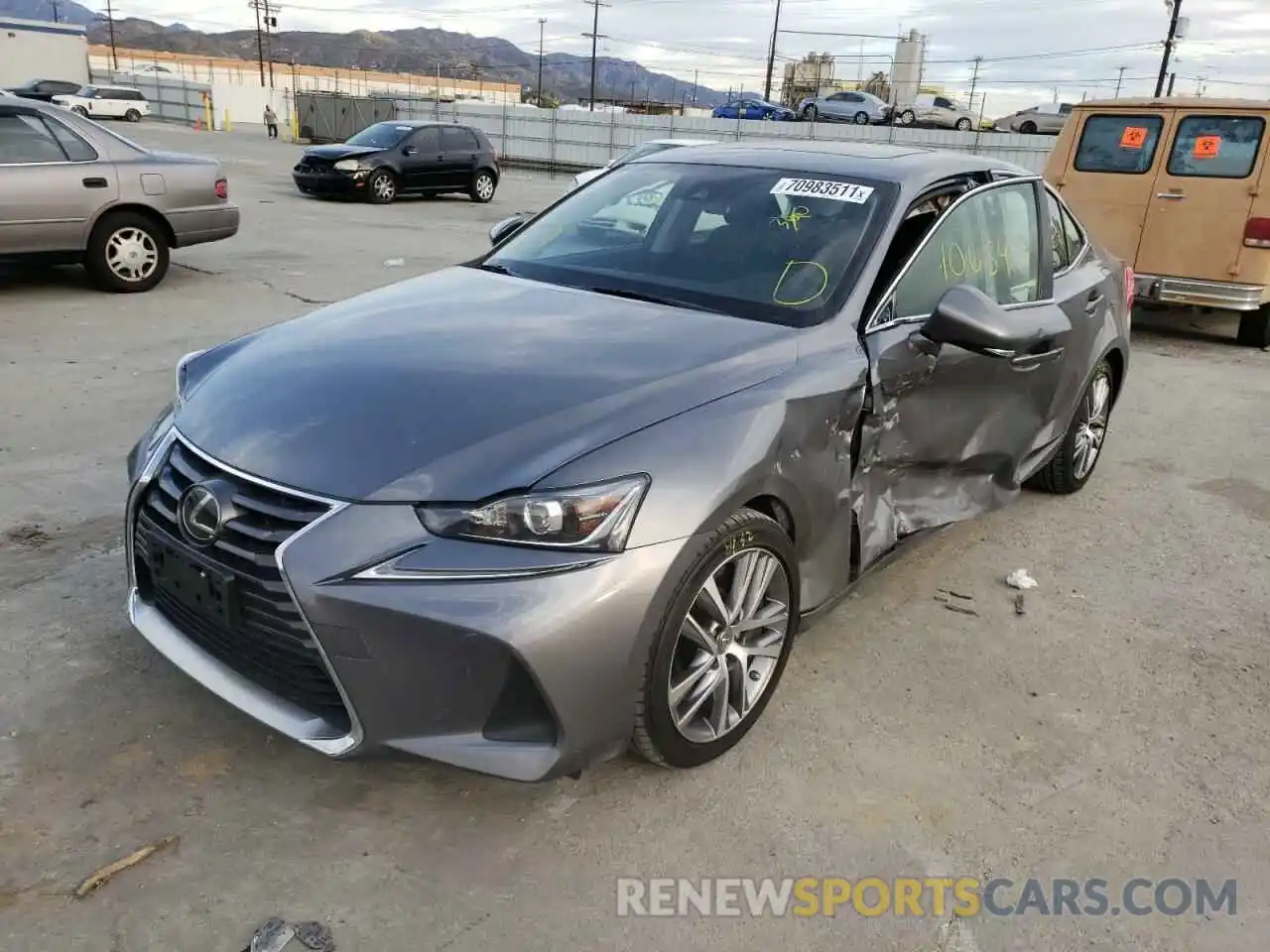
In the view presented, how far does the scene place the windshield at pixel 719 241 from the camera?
130 inches

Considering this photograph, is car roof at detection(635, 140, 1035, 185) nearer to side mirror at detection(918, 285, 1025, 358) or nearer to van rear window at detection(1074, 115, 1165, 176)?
side mirror at detection(918, 285, 1025, 358)

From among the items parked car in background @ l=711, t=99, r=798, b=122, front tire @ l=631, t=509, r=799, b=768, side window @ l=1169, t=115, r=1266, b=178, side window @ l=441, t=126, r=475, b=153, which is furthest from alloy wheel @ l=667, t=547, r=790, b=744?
parked car in background @ l=711, t=99, r=798, b=122

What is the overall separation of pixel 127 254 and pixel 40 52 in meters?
58.0

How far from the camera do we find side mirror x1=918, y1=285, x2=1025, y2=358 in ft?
10.4

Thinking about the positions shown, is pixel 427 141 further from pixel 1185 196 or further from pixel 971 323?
pixel 971 323

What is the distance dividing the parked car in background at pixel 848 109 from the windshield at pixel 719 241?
151 ft

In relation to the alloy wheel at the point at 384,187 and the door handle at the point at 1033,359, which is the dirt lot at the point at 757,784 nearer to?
the door handle at the point at 1033,359

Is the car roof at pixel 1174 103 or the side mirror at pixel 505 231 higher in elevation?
the car roof at pixel 1174 103

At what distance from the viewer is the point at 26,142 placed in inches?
311

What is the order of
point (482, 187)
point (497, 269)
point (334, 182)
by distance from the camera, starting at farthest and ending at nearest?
point (482, 187) < point (334, 182) < point (497, 269)

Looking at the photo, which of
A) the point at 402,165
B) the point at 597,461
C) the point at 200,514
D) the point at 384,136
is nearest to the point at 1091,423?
the point at 597,461

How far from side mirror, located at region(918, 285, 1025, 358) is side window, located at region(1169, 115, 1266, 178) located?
7.21 meters

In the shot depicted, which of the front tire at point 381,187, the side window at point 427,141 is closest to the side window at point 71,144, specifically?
the front tire at point 381,187

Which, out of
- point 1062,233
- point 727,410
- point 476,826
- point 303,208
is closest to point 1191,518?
point 1062,233
